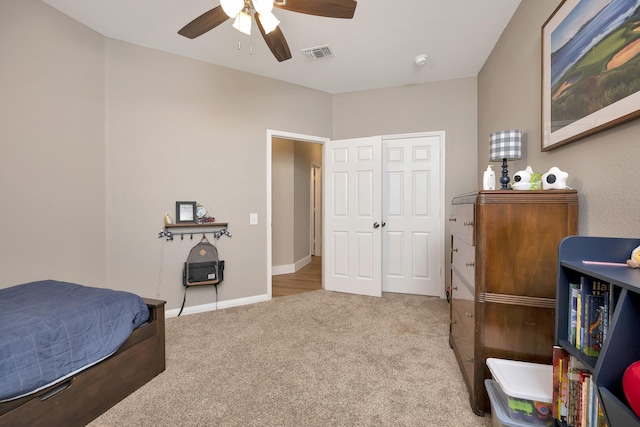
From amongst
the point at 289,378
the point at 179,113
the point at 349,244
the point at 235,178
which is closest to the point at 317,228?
the point at 349,244

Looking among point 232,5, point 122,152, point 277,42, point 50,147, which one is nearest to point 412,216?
point 277,42

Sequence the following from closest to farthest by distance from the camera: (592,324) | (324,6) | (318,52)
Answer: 1. (592,324)
2. (324,6)
3. (318,52)

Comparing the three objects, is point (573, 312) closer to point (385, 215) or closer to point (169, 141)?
point (385, 215)

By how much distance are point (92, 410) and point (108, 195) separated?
6.36ft

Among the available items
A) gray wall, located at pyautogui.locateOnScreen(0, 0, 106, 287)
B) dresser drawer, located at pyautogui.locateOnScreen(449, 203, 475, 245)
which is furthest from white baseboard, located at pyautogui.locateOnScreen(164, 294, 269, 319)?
dresser drawer, located at pyautogui.locateOnScreen(449, 203, 475, 245)

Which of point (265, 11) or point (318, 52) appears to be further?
point (318, 52)

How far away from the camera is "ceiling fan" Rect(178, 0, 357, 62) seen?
5.23 ft

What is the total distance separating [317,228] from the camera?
21.8 ft

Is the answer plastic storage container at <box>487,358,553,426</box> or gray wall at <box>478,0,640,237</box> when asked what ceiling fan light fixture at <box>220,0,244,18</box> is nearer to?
gray wall at <box>478,0,640,237</box>

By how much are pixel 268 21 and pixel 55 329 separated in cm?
200

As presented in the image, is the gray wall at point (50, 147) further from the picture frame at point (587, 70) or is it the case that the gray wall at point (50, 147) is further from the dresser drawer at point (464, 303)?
the picture frame at point (587, 70)

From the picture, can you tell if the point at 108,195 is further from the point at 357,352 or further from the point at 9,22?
the point at 357,352

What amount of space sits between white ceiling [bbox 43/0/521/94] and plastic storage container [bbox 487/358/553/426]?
2549mm

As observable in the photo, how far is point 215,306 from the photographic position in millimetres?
3189
